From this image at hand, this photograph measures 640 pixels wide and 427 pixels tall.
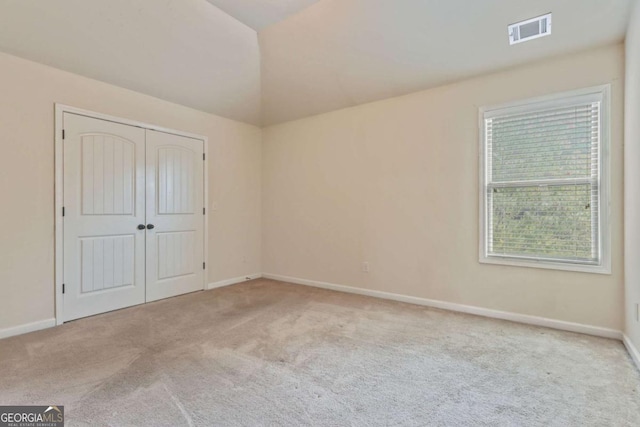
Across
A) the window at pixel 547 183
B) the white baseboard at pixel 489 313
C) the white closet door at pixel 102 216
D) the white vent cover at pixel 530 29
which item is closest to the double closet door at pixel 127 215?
the white closet door at pixel 102 216

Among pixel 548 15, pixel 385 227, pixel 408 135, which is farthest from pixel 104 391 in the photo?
pixel 548 15

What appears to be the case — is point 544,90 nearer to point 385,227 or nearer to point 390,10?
point 390,10

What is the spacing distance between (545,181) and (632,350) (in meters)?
1.47

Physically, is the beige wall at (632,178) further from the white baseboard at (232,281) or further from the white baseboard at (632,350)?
the white baseboard at (232,281)

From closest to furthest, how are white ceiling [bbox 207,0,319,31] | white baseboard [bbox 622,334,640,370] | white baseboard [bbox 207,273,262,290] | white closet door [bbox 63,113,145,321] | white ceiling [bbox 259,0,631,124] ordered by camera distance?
white baseboard [bbox 622,334,640,370]
white ceiling [bbox 259,0,631,124]
white ceiling [bbox 207,0,319,31]
white closet door [bbox 63,113,145,321]
white baseboard [bbox 207,273,262,290]

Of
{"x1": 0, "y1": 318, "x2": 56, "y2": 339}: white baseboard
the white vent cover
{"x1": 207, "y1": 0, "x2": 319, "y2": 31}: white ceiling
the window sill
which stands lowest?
{"x1": 0, "y1": 318, "x2": 56, "y2": 339}: white baseboard

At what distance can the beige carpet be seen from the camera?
1.67 metres

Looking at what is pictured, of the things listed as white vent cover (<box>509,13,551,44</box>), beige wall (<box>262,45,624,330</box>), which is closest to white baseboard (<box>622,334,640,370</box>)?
beige wall (<box>262,45,624,330</box>)

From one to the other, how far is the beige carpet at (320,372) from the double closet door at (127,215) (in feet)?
1.50

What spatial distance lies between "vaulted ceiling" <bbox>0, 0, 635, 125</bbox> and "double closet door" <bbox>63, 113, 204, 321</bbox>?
61 cm

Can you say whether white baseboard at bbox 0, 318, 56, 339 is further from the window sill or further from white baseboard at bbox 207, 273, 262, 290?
the window sill

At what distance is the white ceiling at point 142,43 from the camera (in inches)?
103

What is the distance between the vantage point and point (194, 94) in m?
3.92

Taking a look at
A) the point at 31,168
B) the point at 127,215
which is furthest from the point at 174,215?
the point at 31,168
